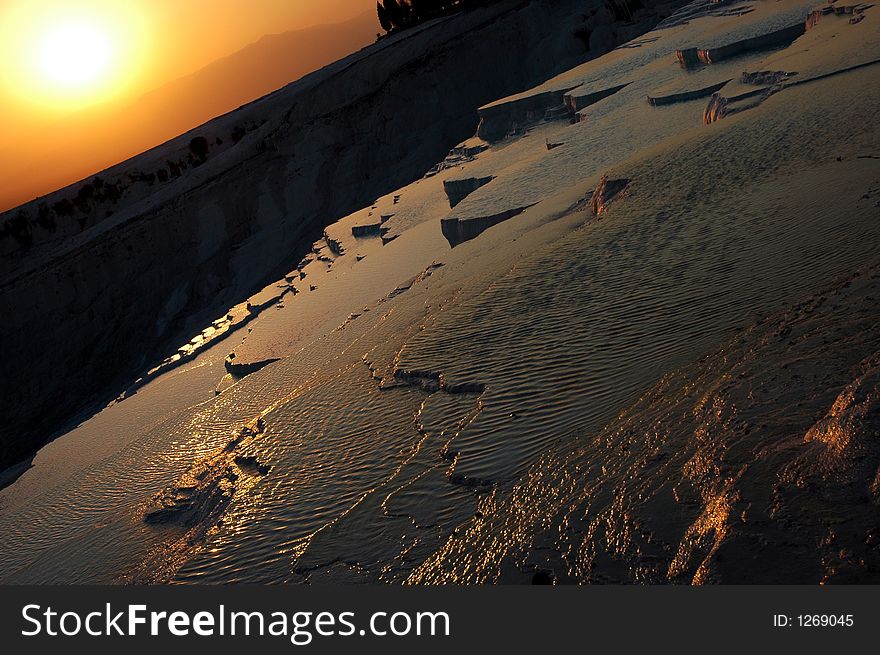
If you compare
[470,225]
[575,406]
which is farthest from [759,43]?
[575,406]

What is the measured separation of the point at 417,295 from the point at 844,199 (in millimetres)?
3798

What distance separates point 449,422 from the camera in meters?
4.86

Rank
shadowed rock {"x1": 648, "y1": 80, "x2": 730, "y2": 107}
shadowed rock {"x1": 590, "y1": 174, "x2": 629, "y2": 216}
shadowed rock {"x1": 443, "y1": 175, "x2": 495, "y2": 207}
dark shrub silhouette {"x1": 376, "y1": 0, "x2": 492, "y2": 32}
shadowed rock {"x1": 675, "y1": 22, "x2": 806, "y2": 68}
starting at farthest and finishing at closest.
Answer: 1. dark shrub silhouette {"x1": 376, "y1": 0, "x2": 492, "y2": 32}
2. shadowed rock {"x1": 675, "y1": 22, "x2": 806, "y2": 68}
3. shadowed rock {"x1": 443, "y1": 175, "x2": 495, "y2": 207}
4. shadowed rock {"x1": 648, "y1": 80, "x2": 730, "y2": 107}
5. shadowed rock {"x1": 590, "y1": 174, "x2": 629, "y2": 216}

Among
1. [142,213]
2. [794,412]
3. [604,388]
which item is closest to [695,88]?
[604,388]

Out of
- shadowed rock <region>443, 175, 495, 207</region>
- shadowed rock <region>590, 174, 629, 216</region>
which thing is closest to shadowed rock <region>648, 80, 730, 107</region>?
shadowed rock <region>443, 175, 495, 207</region>

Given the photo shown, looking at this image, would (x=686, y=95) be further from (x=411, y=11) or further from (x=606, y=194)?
(x=411, y=11)

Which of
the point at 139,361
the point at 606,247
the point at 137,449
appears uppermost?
the point at 606,247

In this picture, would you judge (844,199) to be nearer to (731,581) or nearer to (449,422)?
(449,422)

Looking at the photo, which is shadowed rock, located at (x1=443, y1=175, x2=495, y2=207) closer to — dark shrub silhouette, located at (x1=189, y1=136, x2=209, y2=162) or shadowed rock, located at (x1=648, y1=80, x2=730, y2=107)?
shadowed rock, located at (x1=648, y1=80, x2=730, y2=107)

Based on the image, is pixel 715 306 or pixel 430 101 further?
pixel 430 101

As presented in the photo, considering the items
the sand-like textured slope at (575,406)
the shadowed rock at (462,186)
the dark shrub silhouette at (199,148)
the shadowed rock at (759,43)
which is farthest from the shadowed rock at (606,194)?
the dark shrub silhouette at (199,148)

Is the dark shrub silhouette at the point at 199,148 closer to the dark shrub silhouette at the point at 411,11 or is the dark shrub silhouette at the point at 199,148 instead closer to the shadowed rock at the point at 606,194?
the dark shrub silhouette at the point at 411,11

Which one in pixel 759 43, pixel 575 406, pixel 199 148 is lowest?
pixel 575 406

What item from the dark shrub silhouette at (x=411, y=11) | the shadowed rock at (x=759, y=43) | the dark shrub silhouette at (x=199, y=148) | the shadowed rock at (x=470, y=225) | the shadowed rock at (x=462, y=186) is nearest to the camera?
the shadowed rock at (x=470, y=225)
